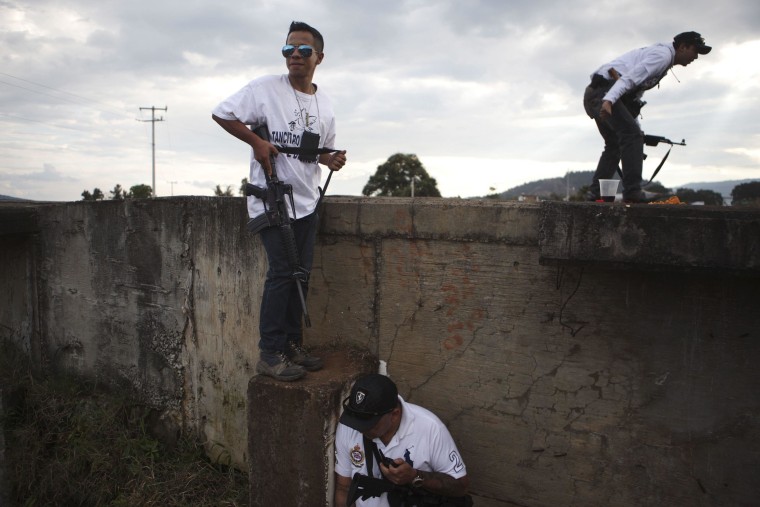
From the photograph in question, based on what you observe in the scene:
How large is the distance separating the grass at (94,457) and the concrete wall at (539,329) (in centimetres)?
32

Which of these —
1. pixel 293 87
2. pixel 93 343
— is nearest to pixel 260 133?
pixel 293 87

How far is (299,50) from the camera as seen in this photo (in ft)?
10.1

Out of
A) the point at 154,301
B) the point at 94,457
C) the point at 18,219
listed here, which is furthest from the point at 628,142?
the point at 18,219

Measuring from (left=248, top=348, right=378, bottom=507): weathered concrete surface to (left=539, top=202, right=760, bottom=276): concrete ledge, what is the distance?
137 cm

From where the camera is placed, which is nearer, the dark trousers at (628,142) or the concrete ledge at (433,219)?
the concrete ledge at (433,219)

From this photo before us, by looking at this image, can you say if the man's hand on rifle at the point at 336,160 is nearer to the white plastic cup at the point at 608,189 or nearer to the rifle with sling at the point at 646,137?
the white plastic cup at the point at 608,189

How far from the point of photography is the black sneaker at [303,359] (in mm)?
3283

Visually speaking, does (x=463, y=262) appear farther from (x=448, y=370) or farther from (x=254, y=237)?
(x=254, y=237)

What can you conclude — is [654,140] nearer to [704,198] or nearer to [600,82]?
[600,82]

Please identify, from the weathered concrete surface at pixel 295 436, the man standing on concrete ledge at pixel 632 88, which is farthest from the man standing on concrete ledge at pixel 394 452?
the man standing on concrete ledge at pixel 632 88

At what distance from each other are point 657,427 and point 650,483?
0.30 m

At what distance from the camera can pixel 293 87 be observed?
321 centimetres

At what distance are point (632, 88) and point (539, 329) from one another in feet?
6.64

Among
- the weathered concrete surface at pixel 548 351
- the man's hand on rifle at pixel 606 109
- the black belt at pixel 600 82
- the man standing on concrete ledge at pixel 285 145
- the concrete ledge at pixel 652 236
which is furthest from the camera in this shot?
the black belt at pixel 600 82
